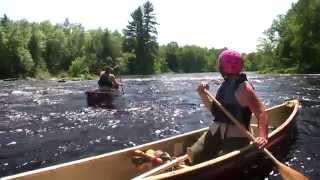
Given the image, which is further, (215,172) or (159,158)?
(159,158)

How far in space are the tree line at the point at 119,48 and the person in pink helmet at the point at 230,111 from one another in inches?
2248

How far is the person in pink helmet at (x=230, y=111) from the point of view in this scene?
6953mm

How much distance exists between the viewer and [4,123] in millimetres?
15594

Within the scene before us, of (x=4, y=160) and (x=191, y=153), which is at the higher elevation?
(x=191, y=153)

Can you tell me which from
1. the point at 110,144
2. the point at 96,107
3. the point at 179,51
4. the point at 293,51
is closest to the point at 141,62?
the point at 293,51

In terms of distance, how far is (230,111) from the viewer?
7285 mm

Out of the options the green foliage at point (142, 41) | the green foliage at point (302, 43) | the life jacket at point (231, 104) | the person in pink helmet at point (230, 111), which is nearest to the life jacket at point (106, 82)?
the person in pink helmet at point (230, 111)

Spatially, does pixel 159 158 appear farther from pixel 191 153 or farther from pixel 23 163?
pixel 23 163

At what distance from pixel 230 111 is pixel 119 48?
9047 centimetres

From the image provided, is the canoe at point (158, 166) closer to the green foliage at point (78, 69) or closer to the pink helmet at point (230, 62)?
the pink helmet at point (230, 62)

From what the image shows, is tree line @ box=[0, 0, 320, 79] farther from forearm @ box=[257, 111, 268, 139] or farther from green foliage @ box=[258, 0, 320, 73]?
forearm @ box=[257, 111, 268, 139]

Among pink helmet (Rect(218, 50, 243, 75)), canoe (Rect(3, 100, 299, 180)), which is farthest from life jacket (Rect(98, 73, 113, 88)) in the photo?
pink helmet (Rect(218, 50, 243, 75))

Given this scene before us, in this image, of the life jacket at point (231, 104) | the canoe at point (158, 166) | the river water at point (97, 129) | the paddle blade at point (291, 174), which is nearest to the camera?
the canoe at point (158, 166)

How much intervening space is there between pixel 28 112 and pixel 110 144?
7.88 metres
